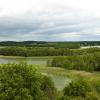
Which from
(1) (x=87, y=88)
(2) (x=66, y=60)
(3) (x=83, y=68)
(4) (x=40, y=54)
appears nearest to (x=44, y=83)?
(1) (x=87, y=88)

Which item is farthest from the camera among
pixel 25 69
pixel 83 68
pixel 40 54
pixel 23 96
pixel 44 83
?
pixel 40 54

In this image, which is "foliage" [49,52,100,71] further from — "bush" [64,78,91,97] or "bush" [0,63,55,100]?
"bush" [0,63,55,100]

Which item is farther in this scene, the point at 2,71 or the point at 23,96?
the point at 2,71

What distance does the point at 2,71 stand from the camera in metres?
30.7

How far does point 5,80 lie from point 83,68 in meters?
64.3

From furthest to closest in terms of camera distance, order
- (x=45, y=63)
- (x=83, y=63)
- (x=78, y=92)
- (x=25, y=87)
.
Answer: (x=45, y=63), (x=83, y=63), (x=78, y=92), (x=25, y=87)

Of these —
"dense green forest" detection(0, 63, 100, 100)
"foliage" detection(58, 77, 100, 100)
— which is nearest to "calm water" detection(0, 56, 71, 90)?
"foliage" detection(58, 77, 100, 100)

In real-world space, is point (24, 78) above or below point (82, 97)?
above

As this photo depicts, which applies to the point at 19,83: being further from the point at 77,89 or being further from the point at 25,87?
the point at 77,89

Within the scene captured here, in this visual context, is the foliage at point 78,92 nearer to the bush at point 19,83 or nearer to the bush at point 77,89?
the bush at point 77,89

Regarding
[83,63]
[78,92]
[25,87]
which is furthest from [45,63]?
[25,87]

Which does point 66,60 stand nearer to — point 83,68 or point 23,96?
point 83,68

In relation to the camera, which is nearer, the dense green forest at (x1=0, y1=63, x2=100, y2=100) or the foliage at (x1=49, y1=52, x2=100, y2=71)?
the dense green forest at (x1=0, y1=63, x2=100, y2=100)

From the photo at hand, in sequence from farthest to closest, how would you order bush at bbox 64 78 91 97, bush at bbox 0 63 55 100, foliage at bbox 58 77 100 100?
1. bush at bbox 64 78 91 97
2. foliage at bbox 58 77 100 100
3. bush at bbox 0 63 55 100
